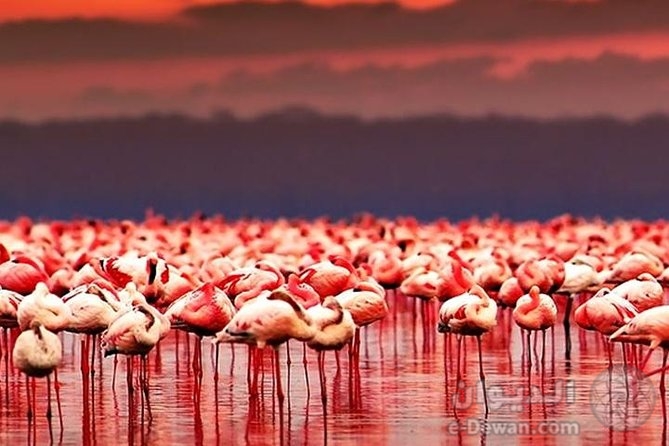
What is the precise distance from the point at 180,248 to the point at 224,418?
30.9 ft

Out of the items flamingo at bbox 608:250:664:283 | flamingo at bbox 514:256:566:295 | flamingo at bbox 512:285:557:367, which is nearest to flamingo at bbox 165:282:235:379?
flamingo at bbox 512:285:557:367

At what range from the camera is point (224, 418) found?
43.0 ft

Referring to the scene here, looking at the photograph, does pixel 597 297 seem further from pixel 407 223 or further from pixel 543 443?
pixel 407 223

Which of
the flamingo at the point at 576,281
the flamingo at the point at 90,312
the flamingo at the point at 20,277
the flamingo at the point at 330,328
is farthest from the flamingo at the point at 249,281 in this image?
the flamingo at the point at 576,281

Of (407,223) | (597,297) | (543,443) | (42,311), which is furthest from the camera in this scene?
(407,223)

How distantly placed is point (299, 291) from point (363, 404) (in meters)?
1.02

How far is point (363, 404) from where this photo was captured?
13828 mm

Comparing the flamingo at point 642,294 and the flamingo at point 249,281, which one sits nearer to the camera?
the flamingo at point 642,294

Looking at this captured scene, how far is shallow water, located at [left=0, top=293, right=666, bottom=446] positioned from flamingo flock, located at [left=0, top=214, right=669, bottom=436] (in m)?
0.23

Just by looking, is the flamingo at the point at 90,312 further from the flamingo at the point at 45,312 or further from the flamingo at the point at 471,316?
the flamingo at the point at 471,316

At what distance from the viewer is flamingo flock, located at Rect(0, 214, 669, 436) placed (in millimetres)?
12562

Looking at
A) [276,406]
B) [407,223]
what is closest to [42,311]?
[276,406]

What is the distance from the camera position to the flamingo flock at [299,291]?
495 inches

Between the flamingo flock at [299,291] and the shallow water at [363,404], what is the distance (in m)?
0.23
